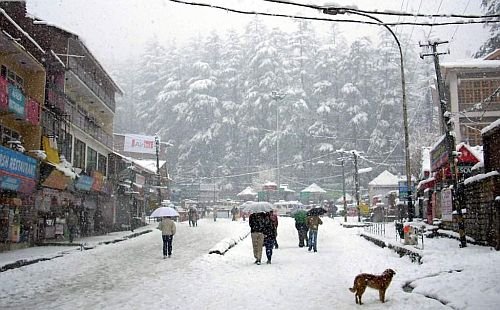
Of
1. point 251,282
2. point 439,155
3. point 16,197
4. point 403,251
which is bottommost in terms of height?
point 251,282

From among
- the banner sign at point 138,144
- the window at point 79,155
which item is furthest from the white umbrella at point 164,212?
the banner sign at point 138,144

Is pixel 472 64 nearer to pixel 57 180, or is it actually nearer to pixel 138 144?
pixel 57 180

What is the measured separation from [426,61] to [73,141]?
5713 cm

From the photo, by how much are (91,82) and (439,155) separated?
22.4 meters

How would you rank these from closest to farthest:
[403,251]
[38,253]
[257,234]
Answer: [257,234]
[403,251]
[38,253]

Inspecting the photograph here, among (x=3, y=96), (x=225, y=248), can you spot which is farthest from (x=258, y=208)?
(x=3, y=96)

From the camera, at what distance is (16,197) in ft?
76.0

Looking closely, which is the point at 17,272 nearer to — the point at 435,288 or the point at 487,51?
the point at 435,288

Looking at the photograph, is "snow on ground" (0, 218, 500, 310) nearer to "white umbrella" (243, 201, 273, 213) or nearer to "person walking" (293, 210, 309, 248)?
"white umbrella" (243, 201, 273, 213)

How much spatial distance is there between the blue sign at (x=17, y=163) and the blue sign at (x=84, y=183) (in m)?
6.47

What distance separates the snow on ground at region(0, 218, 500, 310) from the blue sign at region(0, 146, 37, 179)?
4.41 metres

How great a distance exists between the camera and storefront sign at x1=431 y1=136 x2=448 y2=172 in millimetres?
23606

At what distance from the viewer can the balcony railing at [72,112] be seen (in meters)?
26.5

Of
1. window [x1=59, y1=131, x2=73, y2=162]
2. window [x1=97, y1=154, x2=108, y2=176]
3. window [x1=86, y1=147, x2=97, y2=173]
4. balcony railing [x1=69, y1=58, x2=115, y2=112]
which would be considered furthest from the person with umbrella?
window [x1=97, y1=154, x2=108, y2=176]
